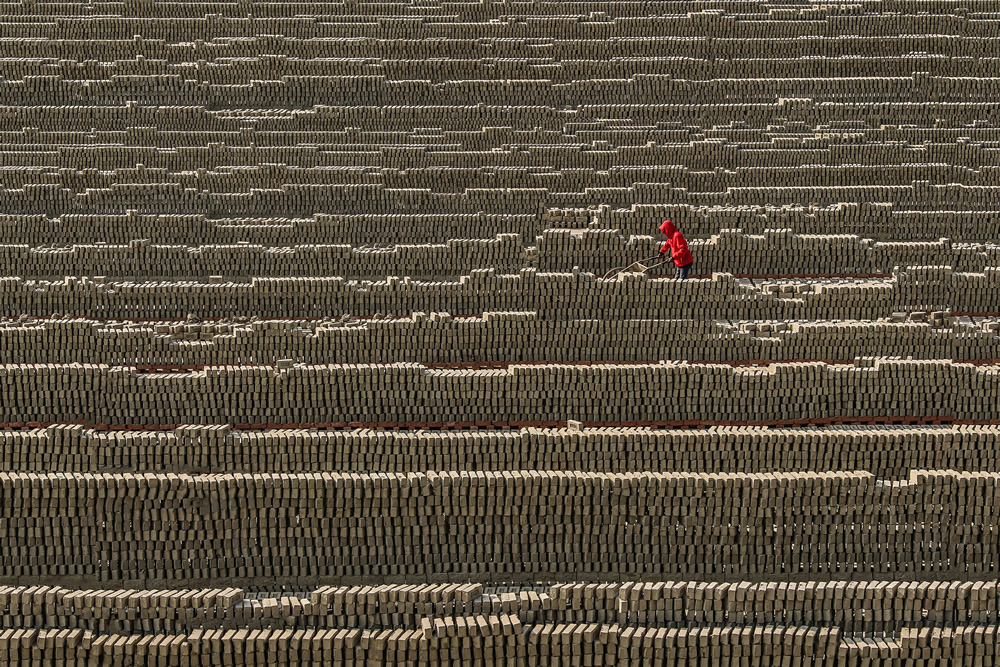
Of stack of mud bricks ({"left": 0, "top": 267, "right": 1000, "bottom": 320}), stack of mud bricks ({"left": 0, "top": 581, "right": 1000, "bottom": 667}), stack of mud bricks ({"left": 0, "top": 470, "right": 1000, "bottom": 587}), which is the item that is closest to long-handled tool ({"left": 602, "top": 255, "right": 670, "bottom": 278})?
stack of mud bricks ({"left": 0, "top": 267, "right": 1000, "bottom": 320})

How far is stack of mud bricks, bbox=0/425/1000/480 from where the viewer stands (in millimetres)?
11750

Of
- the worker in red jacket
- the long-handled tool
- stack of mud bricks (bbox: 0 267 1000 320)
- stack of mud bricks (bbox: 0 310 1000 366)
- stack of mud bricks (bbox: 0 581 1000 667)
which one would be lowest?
stack of mud bricks (bbox: 0 581 1000 667)

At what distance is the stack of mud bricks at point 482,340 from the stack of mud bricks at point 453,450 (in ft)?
7.75

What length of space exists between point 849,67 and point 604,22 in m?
5.09

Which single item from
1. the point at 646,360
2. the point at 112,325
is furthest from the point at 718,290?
the point at 112,325

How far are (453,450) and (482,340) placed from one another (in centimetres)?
296

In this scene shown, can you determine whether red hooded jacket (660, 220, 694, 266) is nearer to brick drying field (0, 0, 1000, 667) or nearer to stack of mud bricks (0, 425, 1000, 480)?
brick drying field (0, 0, 1000, 667)

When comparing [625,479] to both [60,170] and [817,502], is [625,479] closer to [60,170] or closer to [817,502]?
[817,502]

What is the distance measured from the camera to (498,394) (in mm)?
13289

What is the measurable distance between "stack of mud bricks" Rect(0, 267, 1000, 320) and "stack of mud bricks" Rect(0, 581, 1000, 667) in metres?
5.83

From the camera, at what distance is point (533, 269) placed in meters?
15.4

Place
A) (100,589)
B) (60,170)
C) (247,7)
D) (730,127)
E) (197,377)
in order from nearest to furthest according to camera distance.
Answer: (100,589)
(197,377)
(60,170)
(730,127)
(247,7)

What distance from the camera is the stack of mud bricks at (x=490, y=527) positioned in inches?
434

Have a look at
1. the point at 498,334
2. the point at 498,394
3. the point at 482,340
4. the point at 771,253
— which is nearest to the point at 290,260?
the point at 482,340
